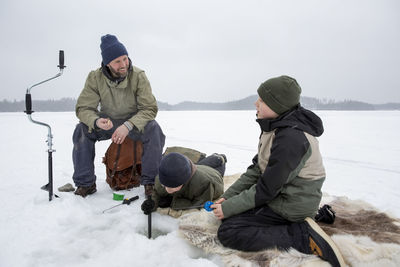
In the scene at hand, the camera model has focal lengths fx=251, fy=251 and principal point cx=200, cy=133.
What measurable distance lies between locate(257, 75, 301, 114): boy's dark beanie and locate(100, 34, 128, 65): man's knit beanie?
6.14ft

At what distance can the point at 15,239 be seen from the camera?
6.97ft

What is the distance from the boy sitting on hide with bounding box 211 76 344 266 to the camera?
75.7 inches

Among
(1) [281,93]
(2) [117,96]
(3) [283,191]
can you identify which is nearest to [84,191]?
(2) [117,96]

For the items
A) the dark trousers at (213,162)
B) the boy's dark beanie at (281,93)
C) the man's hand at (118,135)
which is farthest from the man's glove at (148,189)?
the boy's dark beanie at (281,93)

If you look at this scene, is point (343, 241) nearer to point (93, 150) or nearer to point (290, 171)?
point (290, 171)

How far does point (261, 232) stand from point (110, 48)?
8.56 ft

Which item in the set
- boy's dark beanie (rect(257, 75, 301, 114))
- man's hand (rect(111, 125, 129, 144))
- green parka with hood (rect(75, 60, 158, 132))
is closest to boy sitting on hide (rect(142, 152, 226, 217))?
man's hand (rect(111, 125, 129, 144))

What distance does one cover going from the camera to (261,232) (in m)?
2.03

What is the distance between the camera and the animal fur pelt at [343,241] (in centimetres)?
188

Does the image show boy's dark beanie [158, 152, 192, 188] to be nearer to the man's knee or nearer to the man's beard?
the man's knee

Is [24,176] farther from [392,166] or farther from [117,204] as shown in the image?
[392,166]

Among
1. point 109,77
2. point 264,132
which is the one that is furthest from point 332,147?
point 109,77

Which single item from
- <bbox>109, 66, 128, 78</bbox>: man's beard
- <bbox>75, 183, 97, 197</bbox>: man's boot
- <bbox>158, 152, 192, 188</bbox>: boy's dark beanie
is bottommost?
<bbox>75, 183, 97, 197</bbox>: man's boot

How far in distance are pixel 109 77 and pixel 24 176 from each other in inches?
89.4
